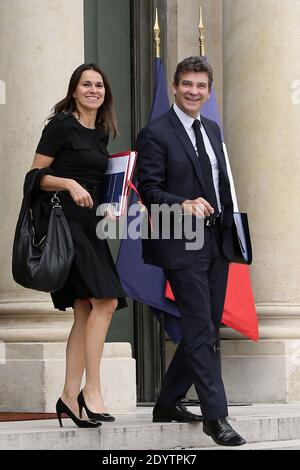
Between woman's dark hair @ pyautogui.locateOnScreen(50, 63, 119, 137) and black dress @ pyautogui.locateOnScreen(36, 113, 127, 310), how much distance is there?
0.12 m

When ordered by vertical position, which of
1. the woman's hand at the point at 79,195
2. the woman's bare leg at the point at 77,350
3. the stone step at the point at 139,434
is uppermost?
the woman's hand at the point at 79,195

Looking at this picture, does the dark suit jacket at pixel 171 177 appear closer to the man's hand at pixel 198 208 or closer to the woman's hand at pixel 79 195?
the man's hand at pixel 198 208

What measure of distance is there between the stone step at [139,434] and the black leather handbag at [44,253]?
31.3 inches

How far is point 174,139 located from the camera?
7.00 m

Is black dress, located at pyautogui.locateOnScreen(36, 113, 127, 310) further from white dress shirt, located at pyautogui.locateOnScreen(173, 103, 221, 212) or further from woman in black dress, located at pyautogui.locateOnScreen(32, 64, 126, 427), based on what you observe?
white dress shirt, located at pyautogui.locateOnScreen(173, 103, 221, 212)

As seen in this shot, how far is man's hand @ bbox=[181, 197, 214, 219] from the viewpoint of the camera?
6.59 meters

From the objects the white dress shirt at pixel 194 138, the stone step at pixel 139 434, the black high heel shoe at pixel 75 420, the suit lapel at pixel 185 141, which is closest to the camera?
the stone step at pixel 139 434

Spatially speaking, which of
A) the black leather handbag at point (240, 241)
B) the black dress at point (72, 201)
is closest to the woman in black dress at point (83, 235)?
the black dress at point (72, 201)

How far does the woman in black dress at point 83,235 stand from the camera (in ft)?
22.4

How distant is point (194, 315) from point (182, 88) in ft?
4.35

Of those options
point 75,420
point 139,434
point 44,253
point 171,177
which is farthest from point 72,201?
point 139,434

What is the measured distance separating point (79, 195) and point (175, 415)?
148 cm

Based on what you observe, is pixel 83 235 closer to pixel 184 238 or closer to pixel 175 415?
pixel 184 238

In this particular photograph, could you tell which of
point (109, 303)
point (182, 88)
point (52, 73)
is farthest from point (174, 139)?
point (52, 73)
